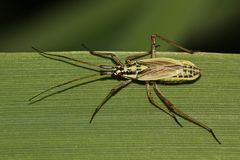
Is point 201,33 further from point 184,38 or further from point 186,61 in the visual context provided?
point 186,61

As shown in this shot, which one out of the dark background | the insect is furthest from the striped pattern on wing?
the dark background

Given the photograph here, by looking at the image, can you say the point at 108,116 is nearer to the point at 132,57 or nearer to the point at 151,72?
the point at 132,57

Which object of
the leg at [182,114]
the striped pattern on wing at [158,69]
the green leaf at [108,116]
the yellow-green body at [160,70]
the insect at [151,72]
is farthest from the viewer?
the striped pattern on wing at [158,69]

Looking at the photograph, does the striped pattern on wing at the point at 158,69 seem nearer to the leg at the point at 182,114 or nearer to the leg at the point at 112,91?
the leg at the point at 112,91

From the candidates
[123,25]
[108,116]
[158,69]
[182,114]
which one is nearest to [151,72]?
[158,69]

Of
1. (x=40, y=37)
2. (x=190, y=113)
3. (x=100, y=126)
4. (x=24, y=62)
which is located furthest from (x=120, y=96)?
(x=40, y=37)

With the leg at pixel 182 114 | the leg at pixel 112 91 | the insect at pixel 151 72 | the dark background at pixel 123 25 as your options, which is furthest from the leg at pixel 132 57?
the leg at pixel 182 114
